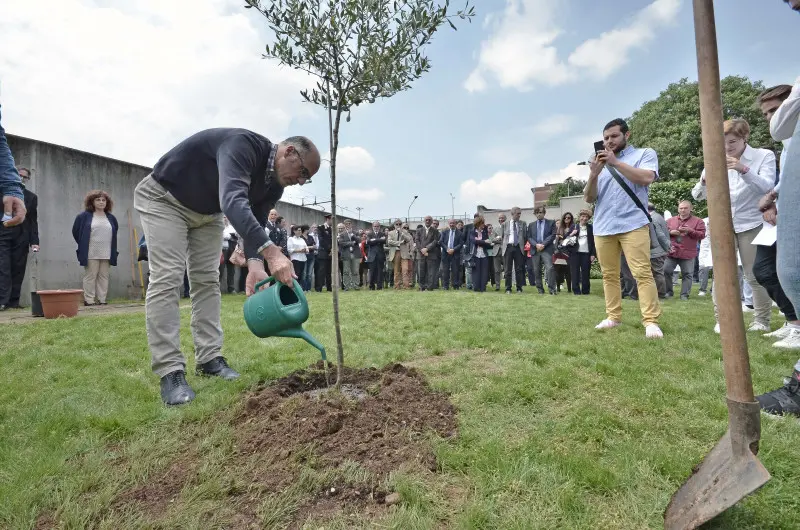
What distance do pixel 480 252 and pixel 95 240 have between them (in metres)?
8.91

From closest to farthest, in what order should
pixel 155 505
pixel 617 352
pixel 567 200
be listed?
pixel 155 505 < pixel 617 352 < pixel 567 200

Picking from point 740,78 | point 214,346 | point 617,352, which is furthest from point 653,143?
point 214,346

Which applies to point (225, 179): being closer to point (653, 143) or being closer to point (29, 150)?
point (29, 150)

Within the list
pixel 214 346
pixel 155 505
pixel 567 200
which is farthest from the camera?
pixel 567 200

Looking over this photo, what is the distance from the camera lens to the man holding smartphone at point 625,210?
4523 millimetres

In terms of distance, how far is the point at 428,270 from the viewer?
1362 cm

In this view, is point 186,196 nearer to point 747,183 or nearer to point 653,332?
point 653,332

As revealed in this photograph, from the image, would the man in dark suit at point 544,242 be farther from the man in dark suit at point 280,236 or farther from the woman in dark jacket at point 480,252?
the man in dark suit at point 280,236

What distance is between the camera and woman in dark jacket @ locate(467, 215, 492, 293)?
39.9 ft

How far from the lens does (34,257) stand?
9.40 metres

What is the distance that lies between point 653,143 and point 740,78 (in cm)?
731

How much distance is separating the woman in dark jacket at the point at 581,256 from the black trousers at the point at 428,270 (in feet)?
13.6

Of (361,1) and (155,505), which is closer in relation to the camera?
(155,505)

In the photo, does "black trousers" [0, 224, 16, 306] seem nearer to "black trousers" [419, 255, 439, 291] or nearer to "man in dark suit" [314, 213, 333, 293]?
"man in dark suit" [314, 213, 333, 293]
